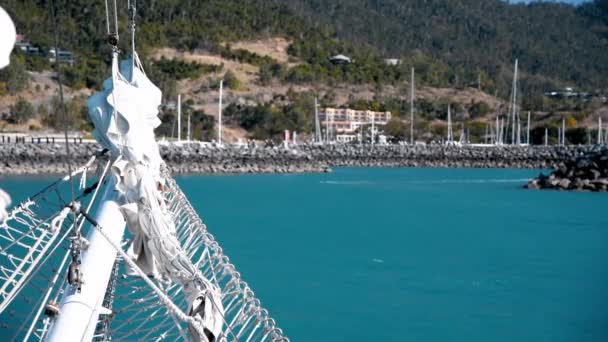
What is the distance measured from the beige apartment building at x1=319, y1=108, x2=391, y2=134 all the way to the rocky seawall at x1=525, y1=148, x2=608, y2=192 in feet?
92.0

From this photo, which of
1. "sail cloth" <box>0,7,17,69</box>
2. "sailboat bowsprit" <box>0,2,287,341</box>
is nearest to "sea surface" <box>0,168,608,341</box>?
"sailboat bowsprit" <box>0,2,287,341</box>

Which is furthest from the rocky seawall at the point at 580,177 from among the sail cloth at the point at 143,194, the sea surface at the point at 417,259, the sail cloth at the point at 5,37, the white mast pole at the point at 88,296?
the sail cloth at the point at 5,37

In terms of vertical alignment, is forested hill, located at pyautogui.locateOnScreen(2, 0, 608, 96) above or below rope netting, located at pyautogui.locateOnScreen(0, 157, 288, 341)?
above

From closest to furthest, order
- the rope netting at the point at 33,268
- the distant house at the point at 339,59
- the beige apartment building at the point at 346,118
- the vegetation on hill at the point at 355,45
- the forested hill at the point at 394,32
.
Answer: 1. the rope netting at the point at 33,268
2. the vegetation on hill at the point at 355,45
3. the beige apartment building at the point at 346,118
4. the forested hill at the point at 394,32
5. the distant house at the point at 339,59

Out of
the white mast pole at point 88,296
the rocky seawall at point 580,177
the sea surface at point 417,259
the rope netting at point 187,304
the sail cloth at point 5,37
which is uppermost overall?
the sail cloth at point 5,37

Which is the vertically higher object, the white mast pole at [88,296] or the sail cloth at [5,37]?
the sail cloth at [5,37]

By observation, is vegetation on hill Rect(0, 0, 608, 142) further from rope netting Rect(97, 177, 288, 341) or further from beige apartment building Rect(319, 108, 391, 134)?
rope netting Rect(97, 177, 288, 341)

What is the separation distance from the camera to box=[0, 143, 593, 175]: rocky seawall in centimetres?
3178

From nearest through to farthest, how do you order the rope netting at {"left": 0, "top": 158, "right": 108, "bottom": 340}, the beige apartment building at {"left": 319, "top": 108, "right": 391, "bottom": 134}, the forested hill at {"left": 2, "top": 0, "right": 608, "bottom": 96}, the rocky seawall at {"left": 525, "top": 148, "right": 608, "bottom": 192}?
the rope netting at {"left": 0, "top": 158, "right": 108, "bottom": 340} → the rocky seawall at {"left": 525, "top": 148, "right": 608, "bottom": 192} → the beige apartment building at {"left": 319, "top": 108, "right": 391, "bottom": 134} → the forested hill at {"left": 2, "top": 0, "right": 608, "bottom": 96}

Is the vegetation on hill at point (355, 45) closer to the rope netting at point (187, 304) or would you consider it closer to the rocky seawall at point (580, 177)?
the rocky seawall at point (580, 177)

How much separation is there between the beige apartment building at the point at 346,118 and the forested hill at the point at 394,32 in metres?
5.34

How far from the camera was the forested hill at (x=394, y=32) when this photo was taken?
200ft

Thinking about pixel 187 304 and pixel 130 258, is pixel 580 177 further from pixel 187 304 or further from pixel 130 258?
pixel 130 258

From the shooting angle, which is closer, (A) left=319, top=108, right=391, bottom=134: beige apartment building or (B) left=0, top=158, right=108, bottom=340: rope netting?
(B) left=0, top=158, right=108, bottom=340: rope netting
